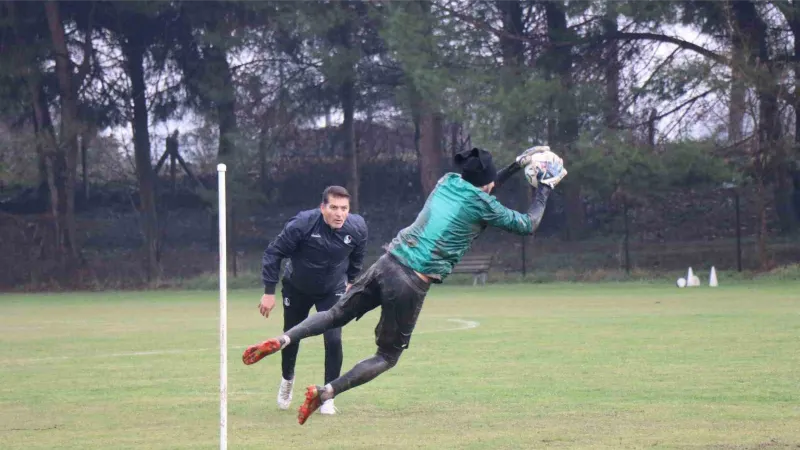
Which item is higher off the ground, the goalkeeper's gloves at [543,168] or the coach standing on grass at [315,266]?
the goalkeeper's gloves at [543,168]

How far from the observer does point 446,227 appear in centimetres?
902

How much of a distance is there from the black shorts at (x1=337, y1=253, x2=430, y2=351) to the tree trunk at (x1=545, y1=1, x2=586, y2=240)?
92.1 feet

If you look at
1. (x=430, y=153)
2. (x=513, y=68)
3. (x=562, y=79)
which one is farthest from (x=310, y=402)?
(x=430, y=153)

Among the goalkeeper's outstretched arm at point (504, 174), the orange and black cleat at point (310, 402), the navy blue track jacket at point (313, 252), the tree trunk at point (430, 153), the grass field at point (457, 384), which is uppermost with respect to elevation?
the tree trunk at point (430, 153)

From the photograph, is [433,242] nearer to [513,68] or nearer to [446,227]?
[446,227]

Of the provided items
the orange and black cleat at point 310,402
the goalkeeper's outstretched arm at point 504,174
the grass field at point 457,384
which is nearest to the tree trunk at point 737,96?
the grass field at point 457,384

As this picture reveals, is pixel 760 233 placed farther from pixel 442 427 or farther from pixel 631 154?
pixel 442 427

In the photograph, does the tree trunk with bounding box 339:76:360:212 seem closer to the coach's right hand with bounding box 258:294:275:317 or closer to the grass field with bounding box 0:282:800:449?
the grass field with bounding box 0:282:800:449

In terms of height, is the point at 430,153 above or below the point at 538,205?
above

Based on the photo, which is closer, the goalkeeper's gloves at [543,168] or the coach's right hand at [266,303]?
the goalkeeper's gloves at [543,168]

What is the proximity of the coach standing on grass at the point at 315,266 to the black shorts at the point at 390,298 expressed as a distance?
178cm

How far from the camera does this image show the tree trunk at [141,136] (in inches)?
1721

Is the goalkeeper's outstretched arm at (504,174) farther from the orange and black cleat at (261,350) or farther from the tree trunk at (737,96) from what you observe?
the tree trunk at (737,96)

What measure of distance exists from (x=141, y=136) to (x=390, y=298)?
3630 cm
